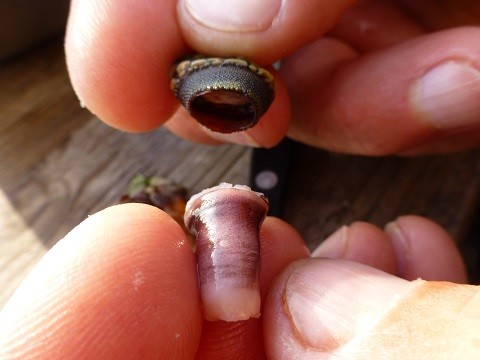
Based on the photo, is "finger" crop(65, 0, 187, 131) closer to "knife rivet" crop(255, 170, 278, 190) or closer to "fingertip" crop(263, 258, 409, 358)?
"knife rivet" crop(255, 170, 278, 190)

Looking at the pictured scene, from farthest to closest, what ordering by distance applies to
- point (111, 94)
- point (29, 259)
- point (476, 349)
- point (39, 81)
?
1. point (39, 81)
2. point (29, 259)
3. point (111, 94)
4. point (476, 349)

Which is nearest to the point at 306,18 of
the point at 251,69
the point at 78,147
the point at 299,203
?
the point at 251,69

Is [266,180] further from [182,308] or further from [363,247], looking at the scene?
[182,308]

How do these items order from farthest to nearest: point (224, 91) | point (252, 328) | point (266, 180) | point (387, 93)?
1. point (266, 180)
2. point (387, 93)
3. point (224, 91)
4. point (252, 328)

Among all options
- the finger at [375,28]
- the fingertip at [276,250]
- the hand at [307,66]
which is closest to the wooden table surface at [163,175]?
the hand at [307,66]

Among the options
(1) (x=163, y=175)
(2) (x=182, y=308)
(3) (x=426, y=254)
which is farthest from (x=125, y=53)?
(3) (x=426, y=254)

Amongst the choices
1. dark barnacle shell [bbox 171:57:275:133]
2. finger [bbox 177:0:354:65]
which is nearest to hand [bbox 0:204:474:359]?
dark barnacle shell [bbox 171:57:275:133]

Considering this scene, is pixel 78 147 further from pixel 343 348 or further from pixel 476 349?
pixel 476 349
